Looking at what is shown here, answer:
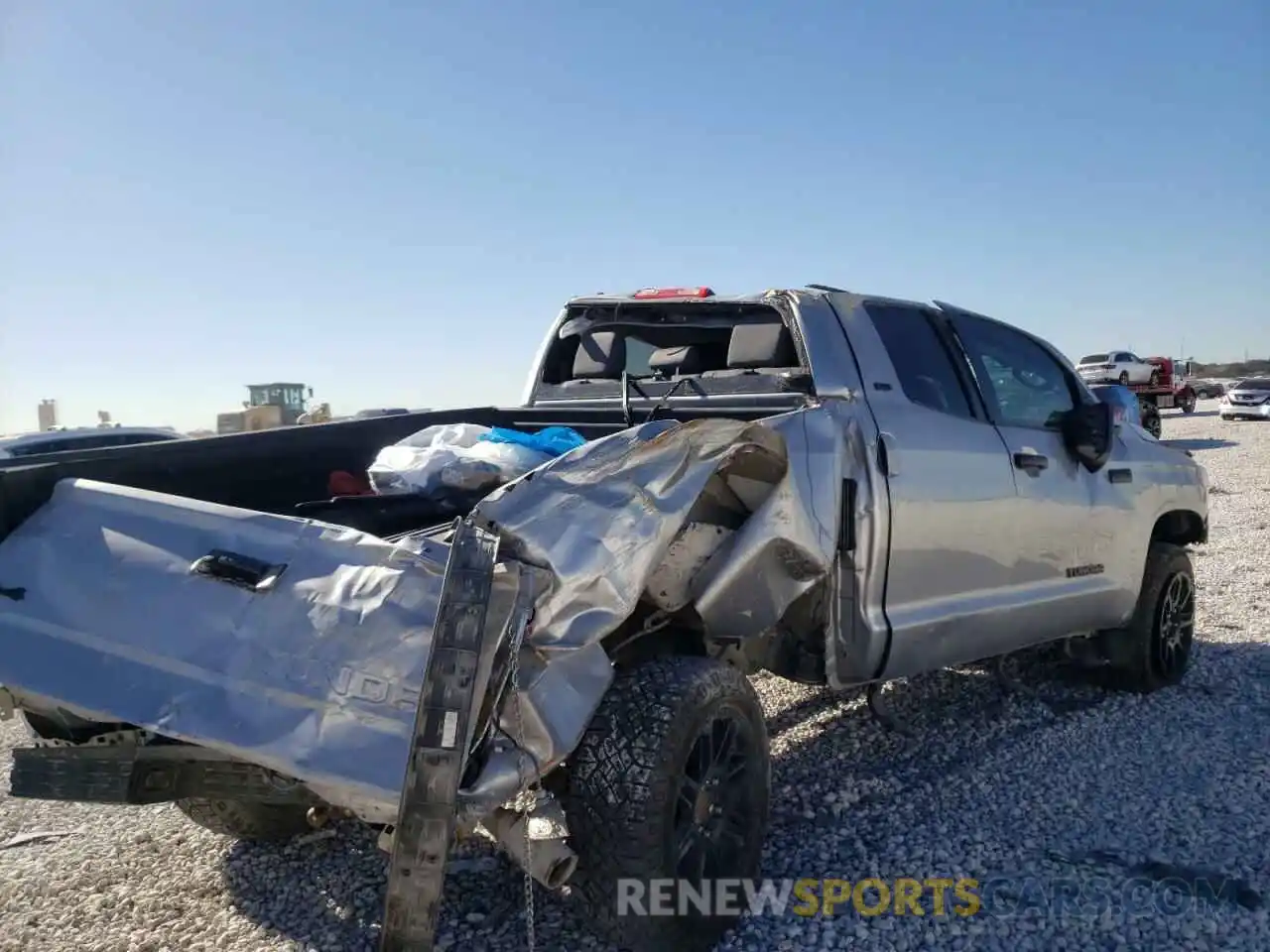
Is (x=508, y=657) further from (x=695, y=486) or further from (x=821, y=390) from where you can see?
(x=821, y=390)

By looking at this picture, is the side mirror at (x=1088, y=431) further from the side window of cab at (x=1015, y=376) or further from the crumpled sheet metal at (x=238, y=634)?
the crumpled sheet metal at (x=238, y=634)

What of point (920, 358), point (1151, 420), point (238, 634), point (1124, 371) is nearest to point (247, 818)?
point (238, 634)

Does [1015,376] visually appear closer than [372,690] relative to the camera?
No

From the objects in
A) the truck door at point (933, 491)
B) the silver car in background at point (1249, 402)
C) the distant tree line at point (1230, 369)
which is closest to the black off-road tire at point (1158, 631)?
the truck door at point (933, 491)

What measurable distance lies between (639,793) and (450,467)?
4.04 feet

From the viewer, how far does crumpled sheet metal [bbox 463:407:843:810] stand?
2695mm

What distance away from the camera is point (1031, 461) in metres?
4.86

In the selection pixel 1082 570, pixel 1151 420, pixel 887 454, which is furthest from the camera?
pixel 1151 420

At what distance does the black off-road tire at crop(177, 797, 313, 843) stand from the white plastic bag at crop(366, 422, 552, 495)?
1.19 m

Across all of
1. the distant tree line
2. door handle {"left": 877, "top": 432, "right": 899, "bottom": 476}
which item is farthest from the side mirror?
the distant tree line

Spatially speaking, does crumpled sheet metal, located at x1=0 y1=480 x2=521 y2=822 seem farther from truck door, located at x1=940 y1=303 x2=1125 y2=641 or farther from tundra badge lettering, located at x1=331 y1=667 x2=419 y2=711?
truck door, located at x1=940 y1=303 x2=1125 y2=641

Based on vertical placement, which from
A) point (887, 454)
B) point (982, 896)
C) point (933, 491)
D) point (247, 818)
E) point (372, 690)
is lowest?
point (982, 896)

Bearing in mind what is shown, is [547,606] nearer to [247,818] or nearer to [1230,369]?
[247,818]

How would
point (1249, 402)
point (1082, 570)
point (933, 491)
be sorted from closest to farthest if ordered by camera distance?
1. point (933, 491)
2. point (1082, 570)
3. point (1249, 402)
